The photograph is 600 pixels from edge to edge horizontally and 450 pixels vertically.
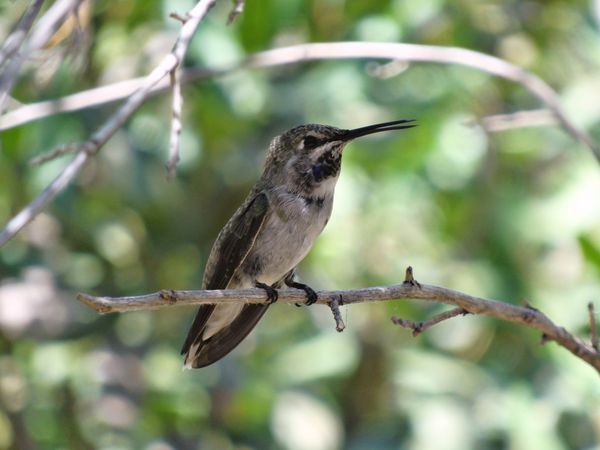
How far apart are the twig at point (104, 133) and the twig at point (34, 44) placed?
0.83 feet

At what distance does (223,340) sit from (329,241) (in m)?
1.76

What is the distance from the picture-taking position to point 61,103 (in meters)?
3.73

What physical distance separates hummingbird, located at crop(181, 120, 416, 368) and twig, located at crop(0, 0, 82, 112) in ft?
6.27

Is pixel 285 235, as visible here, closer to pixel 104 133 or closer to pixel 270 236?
pixel 270 236

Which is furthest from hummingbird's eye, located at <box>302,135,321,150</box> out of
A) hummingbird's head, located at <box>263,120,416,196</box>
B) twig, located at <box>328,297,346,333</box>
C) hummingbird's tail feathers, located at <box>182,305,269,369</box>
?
twig, located at <box>328,297,346,333</box>

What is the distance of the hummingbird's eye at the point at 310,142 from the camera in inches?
177

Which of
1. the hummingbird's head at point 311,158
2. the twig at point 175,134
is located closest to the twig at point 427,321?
the twig at point 175,134

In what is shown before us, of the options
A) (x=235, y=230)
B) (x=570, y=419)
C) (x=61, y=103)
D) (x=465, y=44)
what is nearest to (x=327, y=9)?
(x=465, y=44)

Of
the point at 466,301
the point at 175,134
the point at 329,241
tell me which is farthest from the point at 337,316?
the point at 329,241

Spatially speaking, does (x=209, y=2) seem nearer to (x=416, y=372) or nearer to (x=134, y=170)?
(x=134, y=170)

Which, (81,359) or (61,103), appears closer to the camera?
(61,103)

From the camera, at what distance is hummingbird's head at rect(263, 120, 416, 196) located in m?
4.31

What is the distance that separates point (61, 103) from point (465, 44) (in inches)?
106

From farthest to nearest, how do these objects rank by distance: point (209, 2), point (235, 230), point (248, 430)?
point (248, 430) → point (235, 230) → point (209, 2)
